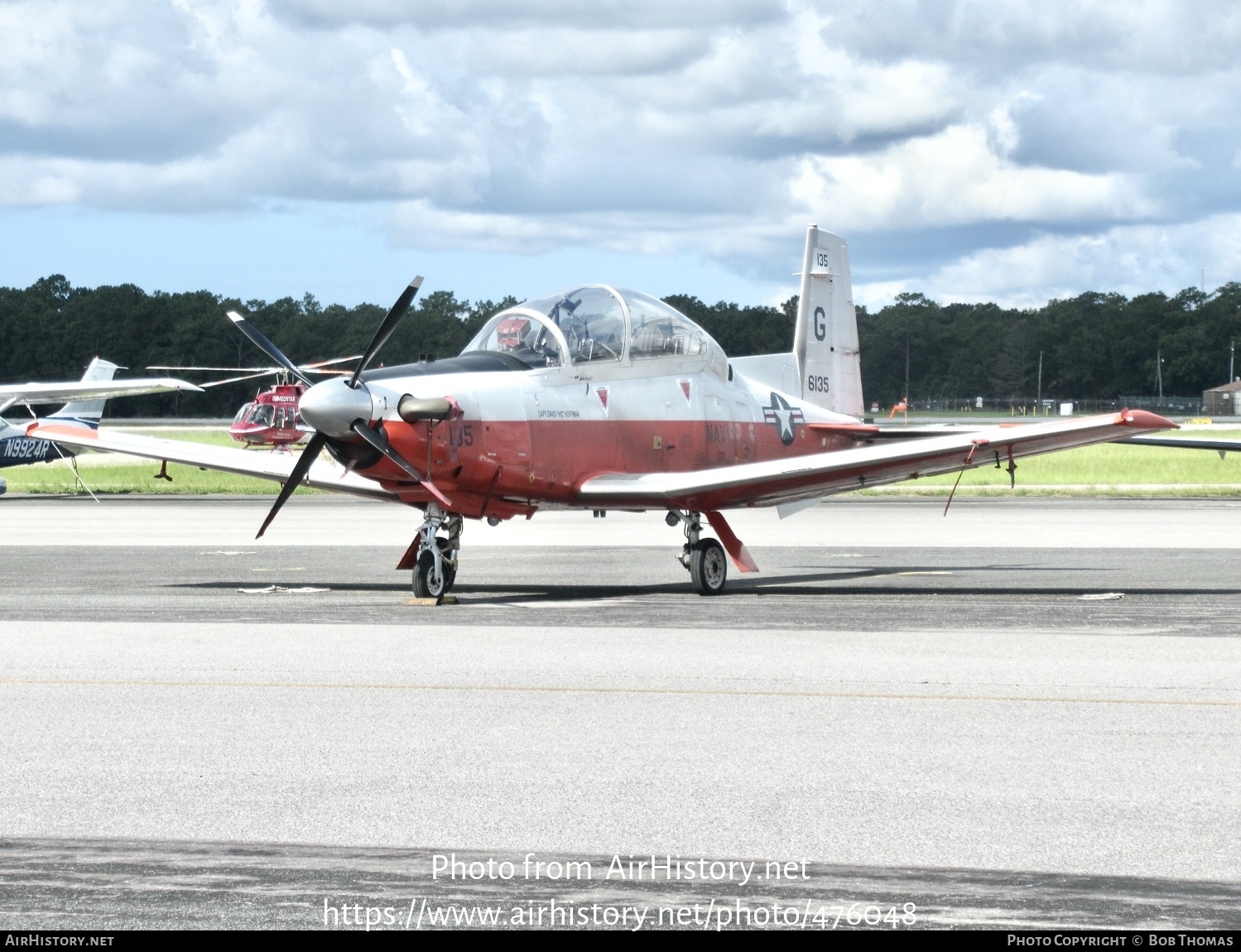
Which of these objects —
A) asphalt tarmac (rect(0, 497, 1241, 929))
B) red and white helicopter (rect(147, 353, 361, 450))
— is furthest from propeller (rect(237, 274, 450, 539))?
red and white helicopter (rect(147, 353, 361, 450))

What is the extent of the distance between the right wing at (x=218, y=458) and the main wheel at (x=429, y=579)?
2097mm

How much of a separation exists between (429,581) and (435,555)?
0.26 m

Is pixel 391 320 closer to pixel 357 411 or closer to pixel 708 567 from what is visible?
pixel 357 411

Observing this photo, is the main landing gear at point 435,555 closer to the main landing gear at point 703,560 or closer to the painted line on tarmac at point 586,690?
the main landing gear at point 703,560

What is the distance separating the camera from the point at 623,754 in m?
7.25

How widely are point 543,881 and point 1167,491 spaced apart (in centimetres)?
3547

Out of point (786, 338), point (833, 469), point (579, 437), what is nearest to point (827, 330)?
Result: point (833, 469)

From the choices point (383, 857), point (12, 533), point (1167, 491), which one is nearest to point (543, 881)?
point (383, 857)

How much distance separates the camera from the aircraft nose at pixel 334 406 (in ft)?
45.1

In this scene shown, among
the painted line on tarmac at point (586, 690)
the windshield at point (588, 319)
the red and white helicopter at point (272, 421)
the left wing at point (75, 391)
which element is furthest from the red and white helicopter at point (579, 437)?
the red and white helicopter at point (272, 421)

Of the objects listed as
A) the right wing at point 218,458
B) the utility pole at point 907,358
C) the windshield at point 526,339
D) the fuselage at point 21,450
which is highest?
the utility pole at point 907,358

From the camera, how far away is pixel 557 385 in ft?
51.0

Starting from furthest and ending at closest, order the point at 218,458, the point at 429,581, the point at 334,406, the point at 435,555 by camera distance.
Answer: the point at 218,458 → the point at 435,555 → the point at 429,581 → the point at 334,406

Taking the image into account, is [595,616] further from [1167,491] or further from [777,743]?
[1167,491]
